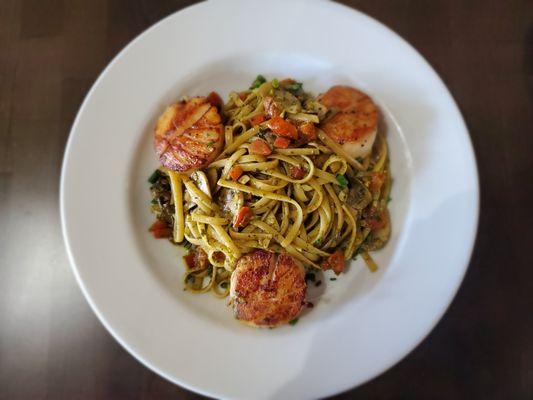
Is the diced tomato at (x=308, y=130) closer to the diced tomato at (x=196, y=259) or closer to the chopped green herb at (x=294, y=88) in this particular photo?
the chopped green herb at (x=294, y=88)

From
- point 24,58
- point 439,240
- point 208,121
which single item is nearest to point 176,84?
point 208,121

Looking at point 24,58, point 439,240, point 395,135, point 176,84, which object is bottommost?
point 439,240

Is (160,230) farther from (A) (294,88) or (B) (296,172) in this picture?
(A) (294,88)

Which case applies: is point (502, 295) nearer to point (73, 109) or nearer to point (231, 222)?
point (231, 222)

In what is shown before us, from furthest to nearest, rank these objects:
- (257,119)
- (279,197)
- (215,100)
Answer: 1. (215,100)
2. (257,119)
3. (279,197)

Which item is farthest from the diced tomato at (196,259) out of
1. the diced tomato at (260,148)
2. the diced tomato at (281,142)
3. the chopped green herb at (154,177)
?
the diced tomato at (281,142)

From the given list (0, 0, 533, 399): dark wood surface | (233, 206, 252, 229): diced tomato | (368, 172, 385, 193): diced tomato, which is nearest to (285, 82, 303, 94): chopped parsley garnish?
(368, 172, 385, 193): diced tomato

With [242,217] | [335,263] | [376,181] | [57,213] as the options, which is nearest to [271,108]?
[242,217]
